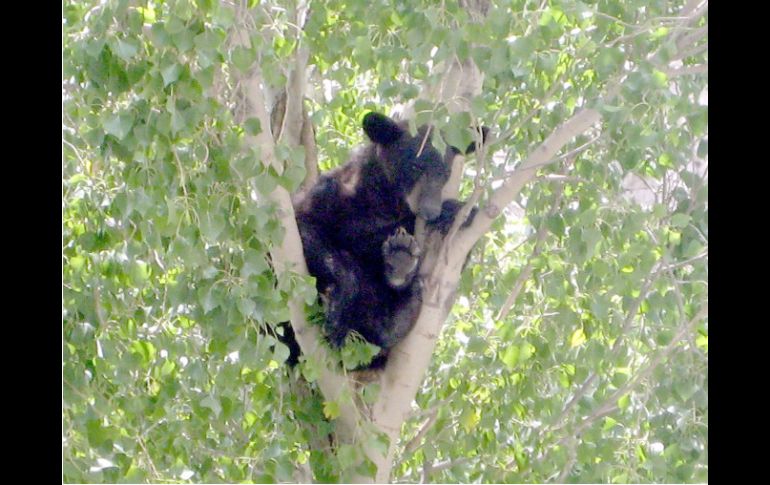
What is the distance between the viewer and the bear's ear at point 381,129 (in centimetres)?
460

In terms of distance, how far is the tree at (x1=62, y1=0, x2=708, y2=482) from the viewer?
2.89m

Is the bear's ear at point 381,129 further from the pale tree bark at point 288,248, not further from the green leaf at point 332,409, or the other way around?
the green leaf at point 332,409

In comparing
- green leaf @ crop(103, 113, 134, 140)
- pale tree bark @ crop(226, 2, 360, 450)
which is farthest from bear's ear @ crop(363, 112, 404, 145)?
green leaf @ crop(103, 113, 134, 140)

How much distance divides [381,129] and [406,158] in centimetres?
18

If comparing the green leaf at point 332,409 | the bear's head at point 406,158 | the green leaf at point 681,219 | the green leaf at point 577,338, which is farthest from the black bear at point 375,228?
the green leaf at point 681,219

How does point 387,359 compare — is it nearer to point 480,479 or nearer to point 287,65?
point 480,479

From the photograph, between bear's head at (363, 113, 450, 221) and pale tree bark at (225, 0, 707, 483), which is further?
bear's head at (363, 113, 450, 221)

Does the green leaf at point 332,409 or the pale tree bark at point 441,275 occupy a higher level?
the pale tree bark at point 441,275

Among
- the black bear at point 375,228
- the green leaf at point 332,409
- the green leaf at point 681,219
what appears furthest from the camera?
the black bear at point 375,228

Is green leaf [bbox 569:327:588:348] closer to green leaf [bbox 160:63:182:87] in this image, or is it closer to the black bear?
the black bear

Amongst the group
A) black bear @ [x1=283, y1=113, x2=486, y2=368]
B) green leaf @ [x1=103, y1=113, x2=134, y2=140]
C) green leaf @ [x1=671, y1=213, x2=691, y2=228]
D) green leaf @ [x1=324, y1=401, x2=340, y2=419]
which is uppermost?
green leaf @ [x1=103, y1=113, x2=134, y2=140]

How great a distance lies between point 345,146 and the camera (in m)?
5.24
